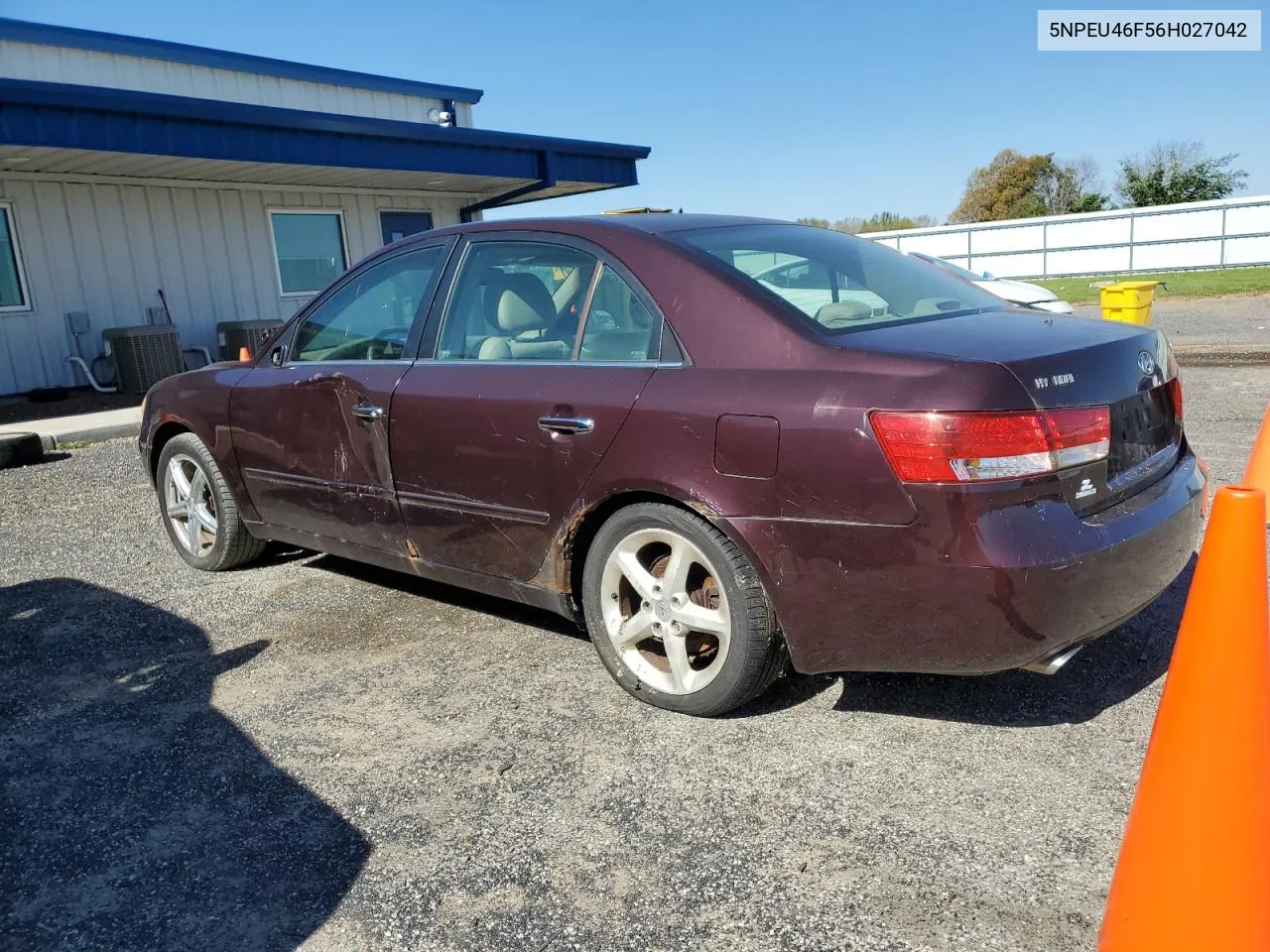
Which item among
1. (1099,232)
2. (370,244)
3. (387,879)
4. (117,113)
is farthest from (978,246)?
(387,879)

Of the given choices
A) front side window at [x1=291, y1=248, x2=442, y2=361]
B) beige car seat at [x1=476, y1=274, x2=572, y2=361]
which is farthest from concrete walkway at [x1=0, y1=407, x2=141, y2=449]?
beige car seat at [x1=476, y1=274, x2=572, y2=361]

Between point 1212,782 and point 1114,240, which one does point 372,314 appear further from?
point 1114,240

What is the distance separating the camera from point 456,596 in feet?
15.2

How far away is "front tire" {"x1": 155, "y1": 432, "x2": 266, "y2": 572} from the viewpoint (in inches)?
196

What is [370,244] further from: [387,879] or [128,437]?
[387,879]

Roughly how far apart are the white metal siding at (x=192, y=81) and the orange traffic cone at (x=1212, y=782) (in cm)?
1468

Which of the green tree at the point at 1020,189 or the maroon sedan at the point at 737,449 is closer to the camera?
the maroon sedan at the point at 737,449

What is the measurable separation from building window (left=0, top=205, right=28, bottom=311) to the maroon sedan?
9.58 metres

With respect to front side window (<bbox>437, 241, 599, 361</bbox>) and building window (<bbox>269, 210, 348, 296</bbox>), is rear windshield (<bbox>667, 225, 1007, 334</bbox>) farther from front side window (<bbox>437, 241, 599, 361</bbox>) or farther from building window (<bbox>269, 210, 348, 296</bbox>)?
building window (<bbox>269, 210, 348, 296</bbox>)

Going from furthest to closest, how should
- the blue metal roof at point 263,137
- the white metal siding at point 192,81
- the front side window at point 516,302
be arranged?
the white metal siding at point 192,81 → the blue metal roof at point 263,137 → the front side window at point 516,302

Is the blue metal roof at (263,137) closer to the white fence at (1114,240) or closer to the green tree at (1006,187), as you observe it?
the white fence at (1114,240)

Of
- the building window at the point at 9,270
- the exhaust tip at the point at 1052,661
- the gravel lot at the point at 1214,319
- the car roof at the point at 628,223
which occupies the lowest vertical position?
the gravel lot at the point at 1214,319

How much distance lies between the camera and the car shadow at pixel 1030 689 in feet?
10.3

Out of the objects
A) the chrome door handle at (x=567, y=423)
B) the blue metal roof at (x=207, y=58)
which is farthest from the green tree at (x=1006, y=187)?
the chrome door handle at (x=567, y=423)
